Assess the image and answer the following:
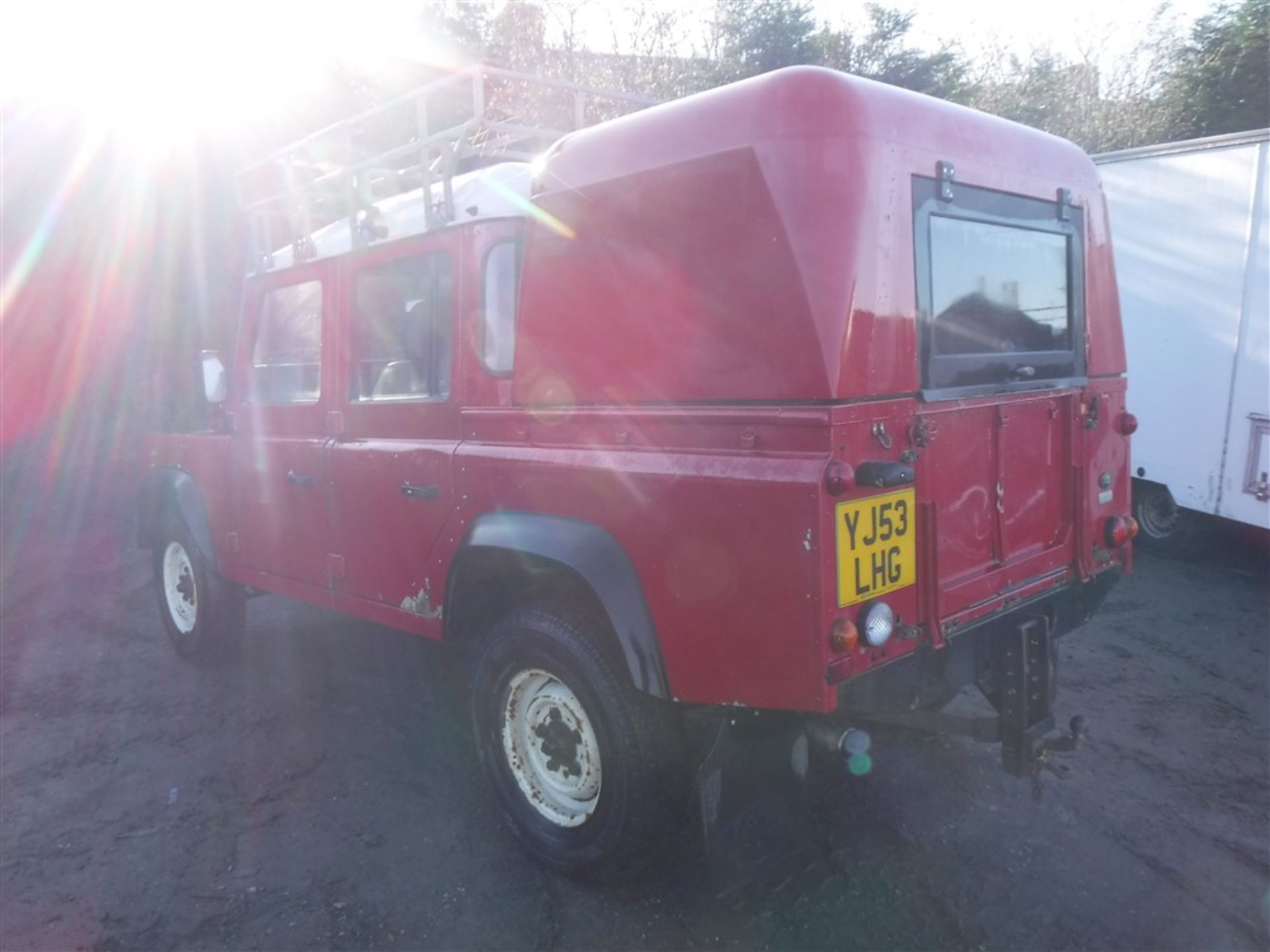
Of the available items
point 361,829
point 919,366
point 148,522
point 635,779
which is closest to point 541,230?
point 919,366

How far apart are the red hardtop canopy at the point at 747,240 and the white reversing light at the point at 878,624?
1.98 ft

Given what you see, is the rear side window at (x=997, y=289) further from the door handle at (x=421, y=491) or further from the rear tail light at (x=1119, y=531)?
the door handle at (x=421, y=491)

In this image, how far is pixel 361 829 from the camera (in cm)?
404

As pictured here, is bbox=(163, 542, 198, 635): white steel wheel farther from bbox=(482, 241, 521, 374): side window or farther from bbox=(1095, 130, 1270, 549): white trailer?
bbox=(1095, 130, 1270, 549): white trailer

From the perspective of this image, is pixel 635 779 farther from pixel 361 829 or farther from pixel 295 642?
pixel 295 642

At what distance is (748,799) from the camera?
10.7ft

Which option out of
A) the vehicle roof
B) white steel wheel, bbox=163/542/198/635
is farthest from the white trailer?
white steel wheel, bbox=163/542/198/635

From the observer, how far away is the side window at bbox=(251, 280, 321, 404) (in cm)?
473

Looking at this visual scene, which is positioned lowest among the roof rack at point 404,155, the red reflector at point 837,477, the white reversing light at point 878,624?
the white reversing light at point 878,624

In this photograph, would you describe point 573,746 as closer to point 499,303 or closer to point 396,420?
point 396,420

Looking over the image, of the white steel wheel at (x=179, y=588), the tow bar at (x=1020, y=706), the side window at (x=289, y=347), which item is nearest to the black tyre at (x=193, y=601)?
the white steel wheel at (x=179, y=588)

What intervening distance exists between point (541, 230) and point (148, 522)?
403cm

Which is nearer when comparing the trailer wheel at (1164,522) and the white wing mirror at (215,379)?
the white wing mirror at (215,379)

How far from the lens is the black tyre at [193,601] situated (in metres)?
5.70
